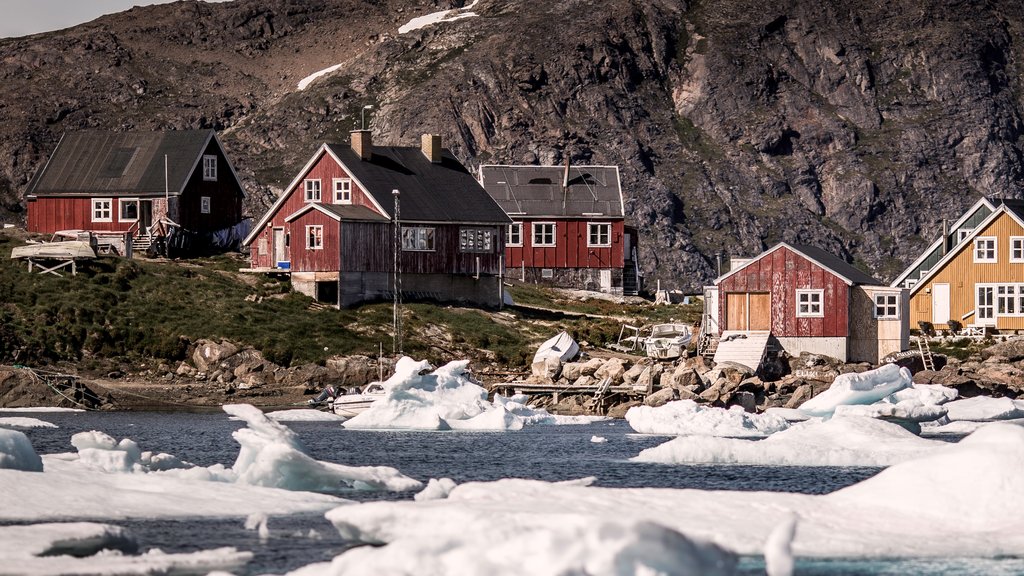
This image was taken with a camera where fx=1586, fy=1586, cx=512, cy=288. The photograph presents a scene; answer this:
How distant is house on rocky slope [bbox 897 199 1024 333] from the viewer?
Result: 2542 inches

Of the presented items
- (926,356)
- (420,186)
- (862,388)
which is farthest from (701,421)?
(420,186)

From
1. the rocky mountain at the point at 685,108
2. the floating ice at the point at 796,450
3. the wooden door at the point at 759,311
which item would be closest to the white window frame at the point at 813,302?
the wooden door at the point at 759,311

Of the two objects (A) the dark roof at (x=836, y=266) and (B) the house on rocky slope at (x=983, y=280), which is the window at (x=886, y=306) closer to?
(A) the dark roof at (x=836, y=266)

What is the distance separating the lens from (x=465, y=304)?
69.4 m

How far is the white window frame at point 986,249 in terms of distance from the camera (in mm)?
65000

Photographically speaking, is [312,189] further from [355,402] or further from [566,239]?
[355,402]

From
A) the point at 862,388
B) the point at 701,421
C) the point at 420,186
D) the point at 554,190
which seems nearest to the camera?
the point at 701,421

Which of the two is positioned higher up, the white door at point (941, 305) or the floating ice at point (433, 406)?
the white door at point (941, 305)

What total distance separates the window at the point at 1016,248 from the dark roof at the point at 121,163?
37.5 meters

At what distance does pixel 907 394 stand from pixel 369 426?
1552cm

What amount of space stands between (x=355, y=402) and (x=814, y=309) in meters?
18.6

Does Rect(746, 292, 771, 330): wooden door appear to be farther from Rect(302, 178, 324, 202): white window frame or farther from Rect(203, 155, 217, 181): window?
Rect(203, 155, 217, 181): window

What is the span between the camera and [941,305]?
6562cm

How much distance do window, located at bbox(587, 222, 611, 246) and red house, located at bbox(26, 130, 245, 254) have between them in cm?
1916
